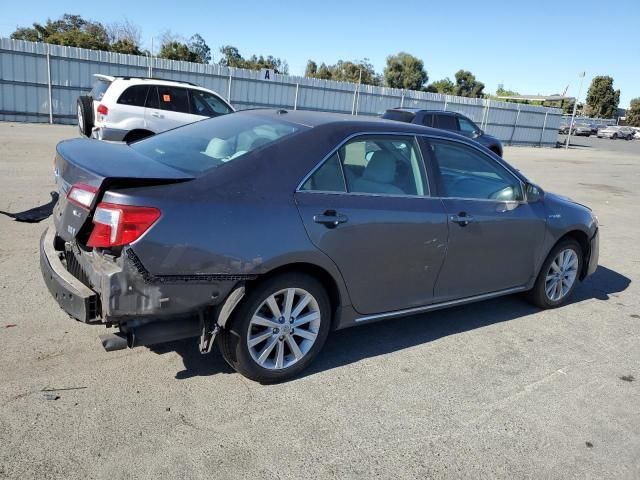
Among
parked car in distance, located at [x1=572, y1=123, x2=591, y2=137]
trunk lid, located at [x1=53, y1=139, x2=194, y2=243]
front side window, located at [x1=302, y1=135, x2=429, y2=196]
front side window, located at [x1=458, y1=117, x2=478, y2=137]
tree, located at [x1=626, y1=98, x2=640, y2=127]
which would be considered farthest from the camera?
tree, located at [x1=626, y1=98, x2=640, y2=127]

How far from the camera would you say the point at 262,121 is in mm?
3898

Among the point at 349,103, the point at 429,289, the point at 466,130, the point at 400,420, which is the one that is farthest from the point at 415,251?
the point at 349,103

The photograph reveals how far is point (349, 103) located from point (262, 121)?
75.0 feet

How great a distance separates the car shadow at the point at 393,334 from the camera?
3652 mm

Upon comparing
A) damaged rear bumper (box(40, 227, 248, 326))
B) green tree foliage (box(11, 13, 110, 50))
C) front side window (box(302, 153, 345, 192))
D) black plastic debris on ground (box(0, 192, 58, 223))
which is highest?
green tree foliage (box(11, 13, 110, 50))

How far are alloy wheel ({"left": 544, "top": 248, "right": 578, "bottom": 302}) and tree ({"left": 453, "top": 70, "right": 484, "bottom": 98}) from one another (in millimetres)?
69380

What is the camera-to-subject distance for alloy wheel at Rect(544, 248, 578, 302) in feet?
16.8

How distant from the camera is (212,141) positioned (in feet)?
12.3

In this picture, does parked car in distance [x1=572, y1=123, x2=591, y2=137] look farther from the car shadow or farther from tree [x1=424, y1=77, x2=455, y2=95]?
the car shadow

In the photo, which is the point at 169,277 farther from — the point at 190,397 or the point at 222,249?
the point at 190,397

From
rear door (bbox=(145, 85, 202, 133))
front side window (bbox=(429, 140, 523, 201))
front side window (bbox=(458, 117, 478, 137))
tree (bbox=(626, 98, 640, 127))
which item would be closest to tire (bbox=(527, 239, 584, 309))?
front side window (bbox=(429, 140, 523, 201))

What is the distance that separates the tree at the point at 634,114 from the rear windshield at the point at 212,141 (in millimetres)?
87728

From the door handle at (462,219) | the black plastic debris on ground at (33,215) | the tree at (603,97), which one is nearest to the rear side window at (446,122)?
the black plastic debris on ground at (33,215)

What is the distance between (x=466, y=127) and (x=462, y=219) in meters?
12.9
